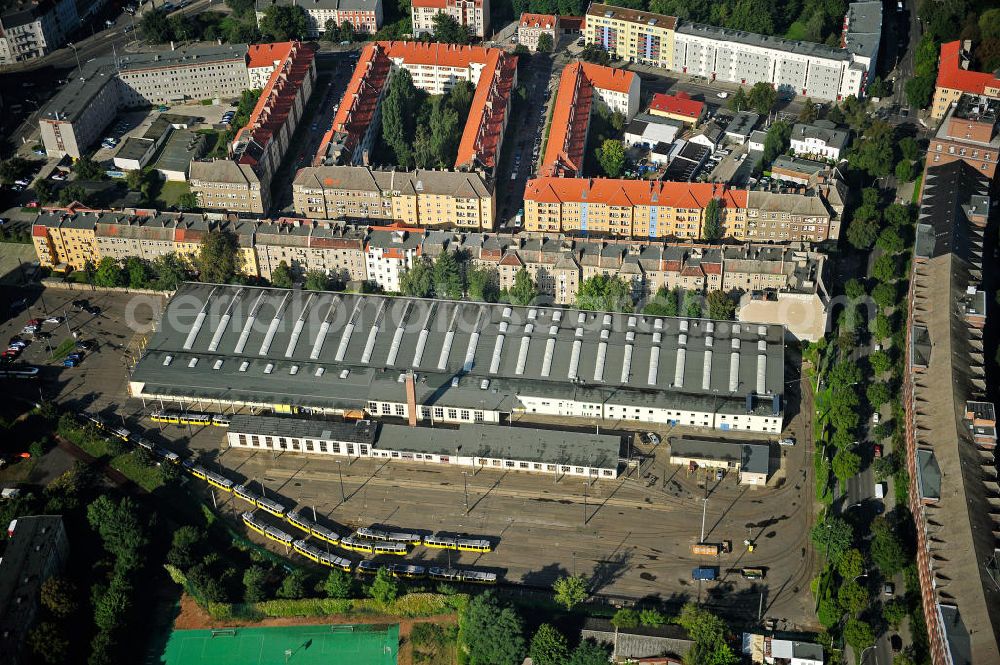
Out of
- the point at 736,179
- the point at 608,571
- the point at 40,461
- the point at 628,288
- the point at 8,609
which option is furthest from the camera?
the point at 736,179

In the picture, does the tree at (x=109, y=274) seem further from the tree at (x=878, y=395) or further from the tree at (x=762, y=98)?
the tree at (x=762, y=98)

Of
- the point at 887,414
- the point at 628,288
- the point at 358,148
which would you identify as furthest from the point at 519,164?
the point at 887,414

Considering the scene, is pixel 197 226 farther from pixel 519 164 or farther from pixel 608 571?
pixel 608 571

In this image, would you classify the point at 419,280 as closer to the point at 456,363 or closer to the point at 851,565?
the point at 456,363

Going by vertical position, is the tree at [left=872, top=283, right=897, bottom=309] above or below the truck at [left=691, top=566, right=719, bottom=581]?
above

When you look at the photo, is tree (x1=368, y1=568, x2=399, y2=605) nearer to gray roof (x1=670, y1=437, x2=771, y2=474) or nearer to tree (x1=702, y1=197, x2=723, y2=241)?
gray roof (x1=670, y1=437, x2=771, y2=474)

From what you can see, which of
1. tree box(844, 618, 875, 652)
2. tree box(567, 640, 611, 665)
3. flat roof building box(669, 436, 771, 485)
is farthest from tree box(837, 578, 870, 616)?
tree box(567, 640, 611, 665)

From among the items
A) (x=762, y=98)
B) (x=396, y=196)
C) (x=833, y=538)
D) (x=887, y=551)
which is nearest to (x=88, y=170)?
(x=396, y=196)
